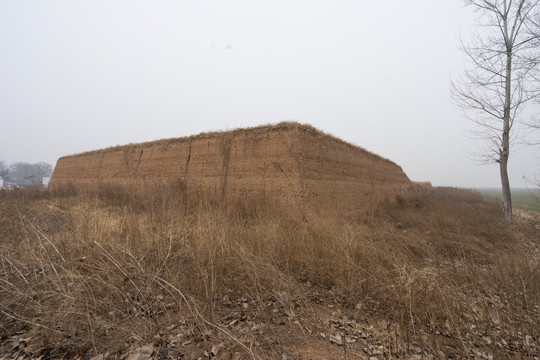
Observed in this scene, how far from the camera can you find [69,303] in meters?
1.93

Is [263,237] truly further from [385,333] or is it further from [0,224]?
[0,224]

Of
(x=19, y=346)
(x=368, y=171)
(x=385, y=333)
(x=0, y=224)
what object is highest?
(x=368, y=171)

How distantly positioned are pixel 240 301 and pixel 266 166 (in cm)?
526

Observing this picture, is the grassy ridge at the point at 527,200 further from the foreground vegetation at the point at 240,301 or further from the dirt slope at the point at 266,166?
the dirt slope at the point at 266,166

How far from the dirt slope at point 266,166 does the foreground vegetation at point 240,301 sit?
3532 mm

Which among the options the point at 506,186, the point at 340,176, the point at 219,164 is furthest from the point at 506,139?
the point at 219,164

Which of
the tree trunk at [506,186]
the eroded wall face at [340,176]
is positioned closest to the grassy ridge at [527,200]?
the tree trunk at [506,186]

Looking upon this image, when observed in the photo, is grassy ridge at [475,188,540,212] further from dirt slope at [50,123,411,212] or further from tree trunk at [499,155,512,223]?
dirt slope at [50,123,411,212]

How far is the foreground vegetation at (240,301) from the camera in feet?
5.84

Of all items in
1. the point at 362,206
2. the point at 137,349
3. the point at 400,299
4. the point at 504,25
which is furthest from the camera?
the point at 362,206

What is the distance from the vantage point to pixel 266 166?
24.5ft

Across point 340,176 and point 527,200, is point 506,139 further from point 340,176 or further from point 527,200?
point 527,200

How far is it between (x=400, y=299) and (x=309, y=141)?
585cm

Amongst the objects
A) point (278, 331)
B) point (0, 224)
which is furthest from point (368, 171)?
point (0, 224)
